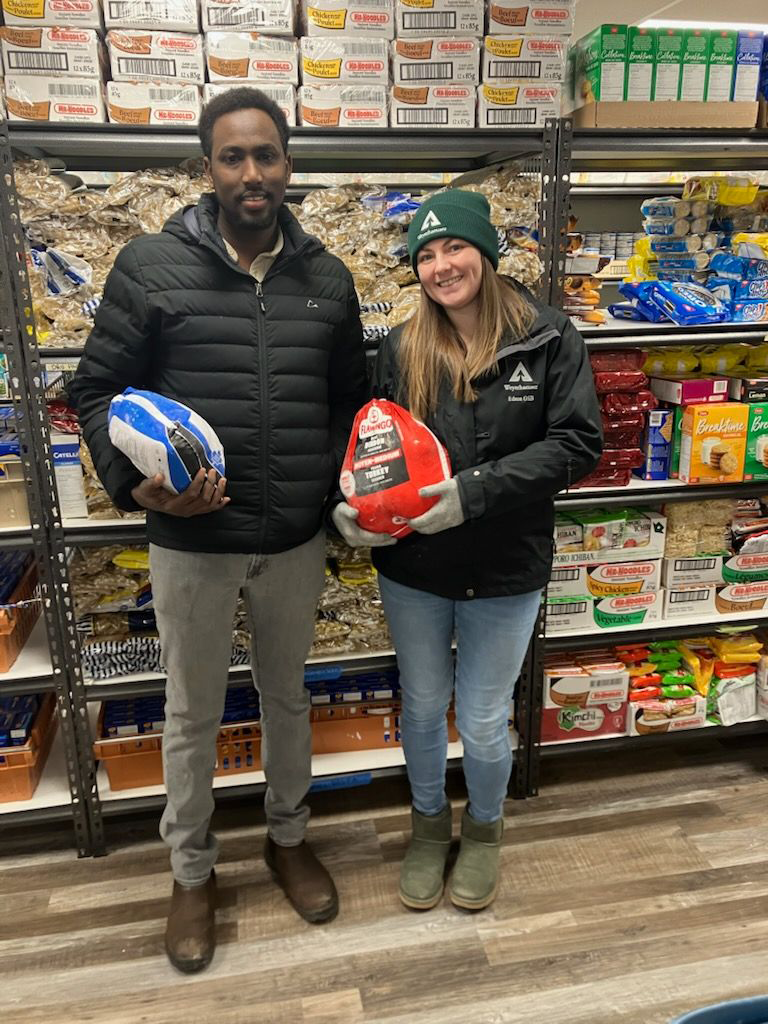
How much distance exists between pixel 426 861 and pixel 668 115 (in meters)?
2.21

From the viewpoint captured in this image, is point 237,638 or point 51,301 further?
point 237,638

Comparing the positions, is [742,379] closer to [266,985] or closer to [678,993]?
[678,993]

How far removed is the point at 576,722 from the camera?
8.80 feet

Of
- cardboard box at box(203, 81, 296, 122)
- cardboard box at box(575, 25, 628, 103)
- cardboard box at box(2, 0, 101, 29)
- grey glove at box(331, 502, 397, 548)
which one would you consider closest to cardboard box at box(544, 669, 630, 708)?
grey glove at box(331, 502, 397, 548)

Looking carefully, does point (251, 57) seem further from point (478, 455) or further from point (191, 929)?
point (191, 929)

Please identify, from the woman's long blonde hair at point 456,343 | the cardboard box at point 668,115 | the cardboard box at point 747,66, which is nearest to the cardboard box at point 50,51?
the woman's long blonde hair at point 456,343

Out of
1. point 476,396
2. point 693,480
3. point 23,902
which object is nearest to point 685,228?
point 693,480

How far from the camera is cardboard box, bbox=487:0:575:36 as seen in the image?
2100 millimetres

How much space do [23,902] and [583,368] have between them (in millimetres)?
2107

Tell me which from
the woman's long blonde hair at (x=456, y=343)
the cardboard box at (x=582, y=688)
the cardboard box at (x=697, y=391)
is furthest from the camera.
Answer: the cardboard box at (x=582, y=688)

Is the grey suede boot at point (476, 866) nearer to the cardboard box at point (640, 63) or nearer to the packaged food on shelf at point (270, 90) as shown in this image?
the packaged food on shelf at point (270, 90)

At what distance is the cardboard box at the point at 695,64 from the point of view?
87.7 inches

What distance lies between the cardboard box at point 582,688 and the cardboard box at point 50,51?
218 cm

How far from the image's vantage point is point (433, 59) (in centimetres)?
210
